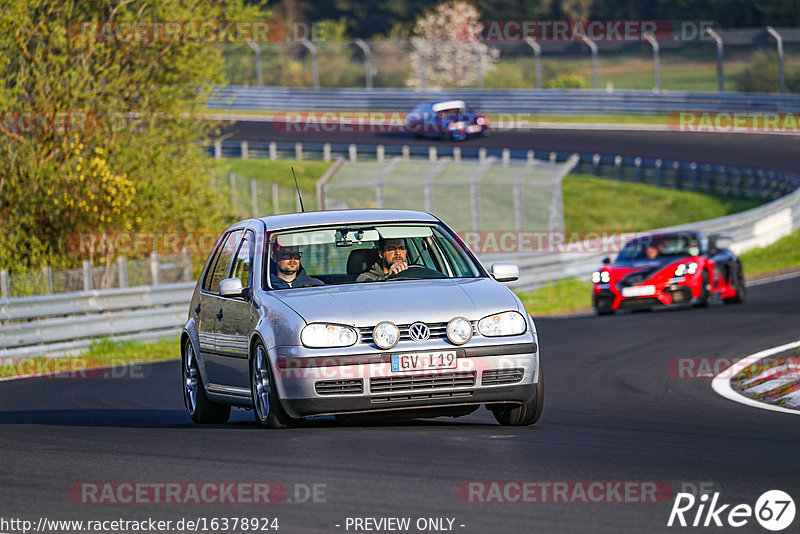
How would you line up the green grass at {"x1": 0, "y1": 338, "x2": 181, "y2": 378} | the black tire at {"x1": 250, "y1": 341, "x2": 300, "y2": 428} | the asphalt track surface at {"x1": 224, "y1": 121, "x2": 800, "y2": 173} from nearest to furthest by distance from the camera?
the black tire at {"x1": 250, "y1": 341, "x2": 300, "y2": 428} → the green grass at {"x1": 0, "y1": 338, "x2": 181, "y2": 378} → the asphalt track surface at {"x1": 224, "y1": 121, "x2": 800, "y2": 173}

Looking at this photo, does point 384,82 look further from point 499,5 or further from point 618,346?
point 618,346

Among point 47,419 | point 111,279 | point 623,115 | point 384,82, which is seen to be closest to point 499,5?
point 384,82

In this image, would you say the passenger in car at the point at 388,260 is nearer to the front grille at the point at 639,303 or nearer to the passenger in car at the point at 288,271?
the passenger in car at the point at 288,271

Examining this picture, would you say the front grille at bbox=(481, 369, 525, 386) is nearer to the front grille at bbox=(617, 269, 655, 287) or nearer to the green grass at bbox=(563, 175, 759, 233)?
the front grille at bbox=(617, 269, 655, 287)

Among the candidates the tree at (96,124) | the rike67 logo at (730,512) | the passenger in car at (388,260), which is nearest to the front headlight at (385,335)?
the passenger in car at (388,260)

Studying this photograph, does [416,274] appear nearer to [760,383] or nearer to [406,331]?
[406,331]

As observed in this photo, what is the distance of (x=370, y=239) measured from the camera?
31.7 feet

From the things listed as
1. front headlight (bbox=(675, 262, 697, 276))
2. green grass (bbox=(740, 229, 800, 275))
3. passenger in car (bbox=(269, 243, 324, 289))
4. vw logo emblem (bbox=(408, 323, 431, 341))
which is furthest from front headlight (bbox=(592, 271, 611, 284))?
vw logo emblem (bbox=(408, 323, 431, 341))

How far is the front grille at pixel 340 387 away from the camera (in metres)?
8.37

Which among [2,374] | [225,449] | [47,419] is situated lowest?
[2,374]

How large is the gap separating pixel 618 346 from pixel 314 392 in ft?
28.9

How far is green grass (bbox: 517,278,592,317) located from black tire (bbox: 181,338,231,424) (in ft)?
46.7

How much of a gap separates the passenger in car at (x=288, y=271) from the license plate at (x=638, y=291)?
12307mm

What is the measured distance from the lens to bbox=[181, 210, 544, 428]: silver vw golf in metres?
8.35
